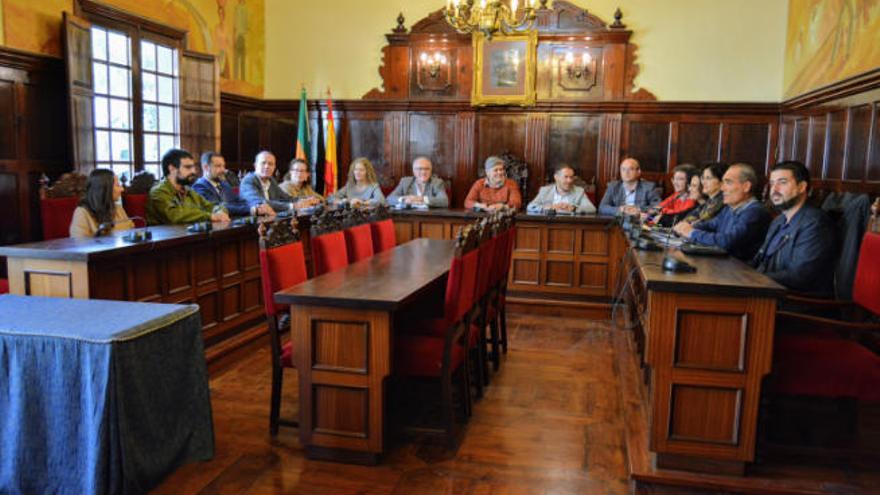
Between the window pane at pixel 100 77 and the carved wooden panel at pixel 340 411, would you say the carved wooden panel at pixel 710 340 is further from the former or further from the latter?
the window pane at pixel 100 77

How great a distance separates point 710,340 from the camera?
9.05ft

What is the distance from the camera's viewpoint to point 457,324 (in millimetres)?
3238

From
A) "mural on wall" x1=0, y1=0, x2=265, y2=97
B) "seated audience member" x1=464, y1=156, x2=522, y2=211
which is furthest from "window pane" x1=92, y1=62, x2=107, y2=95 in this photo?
"seated audience member" x1=464, y1=156, x2=522, y2=211

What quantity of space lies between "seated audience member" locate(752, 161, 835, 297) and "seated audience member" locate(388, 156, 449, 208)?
12.4 ft

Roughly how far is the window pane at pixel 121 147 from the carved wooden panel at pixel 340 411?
4130mm

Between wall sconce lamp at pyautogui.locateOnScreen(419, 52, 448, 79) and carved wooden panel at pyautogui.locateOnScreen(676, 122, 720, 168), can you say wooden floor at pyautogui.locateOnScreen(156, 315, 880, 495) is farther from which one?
wall sconce lamp at pyautogui.locateOnScreen(419, 52, 448, 79)

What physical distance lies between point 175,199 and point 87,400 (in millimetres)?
2901

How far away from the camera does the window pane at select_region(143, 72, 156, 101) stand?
20.9 feet

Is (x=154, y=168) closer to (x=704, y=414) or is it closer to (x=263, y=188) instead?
(x=263, y=188)

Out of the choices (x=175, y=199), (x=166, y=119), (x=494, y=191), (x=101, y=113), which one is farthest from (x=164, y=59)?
(x=494, y=191)

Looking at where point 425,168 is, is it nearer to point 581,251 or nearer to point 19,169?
point 581,251

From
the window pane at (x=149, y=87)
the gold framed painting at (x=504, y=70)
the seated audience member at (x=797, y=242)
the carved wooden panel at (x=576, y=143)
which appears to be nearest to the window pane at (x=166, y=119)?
the window pane at (x=149, y=87)

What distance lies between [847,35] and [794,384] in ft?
12.8

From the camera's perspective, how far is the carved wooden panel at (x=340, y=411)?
117 inches
